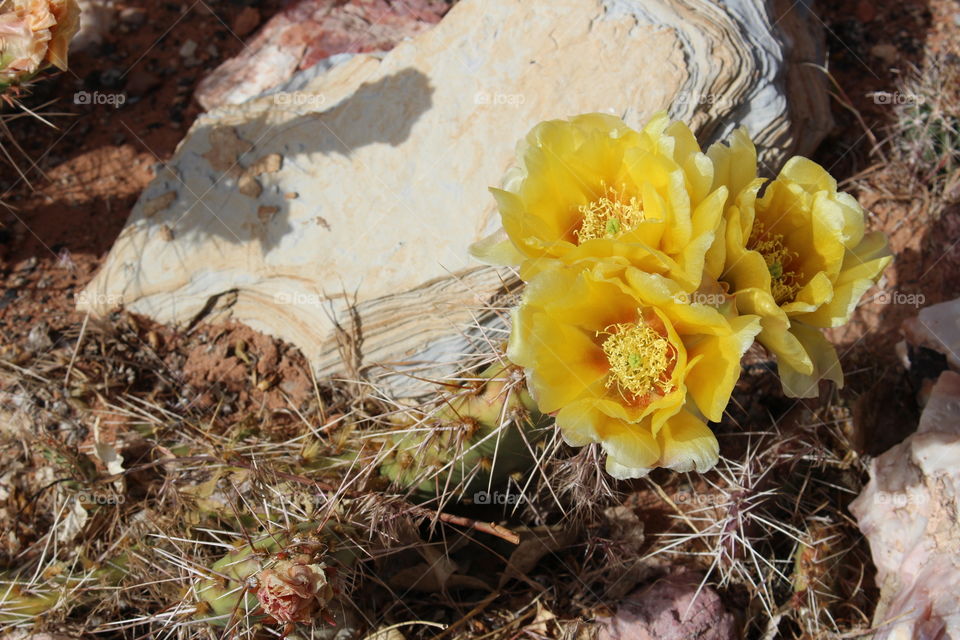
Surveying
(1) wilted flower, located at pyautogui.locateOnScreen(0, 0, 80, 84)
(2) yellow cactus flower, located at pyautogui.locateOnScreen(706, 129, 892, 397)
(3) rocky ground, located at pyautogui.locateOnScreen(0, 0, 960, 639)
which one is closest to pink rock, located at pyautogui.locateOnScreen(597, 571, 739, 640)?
(3) rocky ground, located at pyautogui.locateOnScreen(0, 0, 960, 639)

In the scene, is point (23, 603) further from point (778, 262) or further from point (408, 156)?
point (778, 262)

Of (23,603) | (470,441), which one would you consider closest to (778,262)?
(470,441)

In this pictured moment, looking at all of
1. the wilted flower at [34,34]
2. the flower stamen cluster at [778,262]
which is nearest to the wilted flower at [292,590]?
the flower stamen cluster at [778,262]

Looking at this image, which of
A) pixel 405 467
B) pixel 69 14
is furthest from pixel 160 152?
pixel 405 467

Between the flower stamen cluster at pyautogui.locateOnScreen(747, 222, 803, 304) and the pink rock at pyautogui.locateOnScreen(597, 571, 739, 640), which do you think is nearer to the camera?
the flower stamen cluster at pyautogui.locateOnScreen(747, 222, 803, 304)

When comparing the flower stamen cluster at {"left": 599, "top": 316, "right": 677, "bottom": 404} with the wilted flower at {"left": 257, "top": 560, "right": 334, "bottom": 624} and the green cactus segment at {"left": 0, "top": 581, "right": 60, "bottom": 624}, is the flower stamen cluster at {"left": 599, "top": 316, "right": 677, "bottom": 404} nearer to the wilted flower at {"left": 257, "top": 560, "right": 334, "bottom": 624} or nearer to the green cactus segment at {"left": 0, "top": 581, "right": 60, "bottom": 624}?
the wilted flower at {"left": 257, "top": 560, "right": 334, "bottom": 624}

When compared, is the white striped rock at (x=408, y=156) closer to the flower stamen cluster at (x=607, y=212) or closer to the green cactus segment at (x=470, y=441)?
the green cactus segment at (x=470, y=441)
